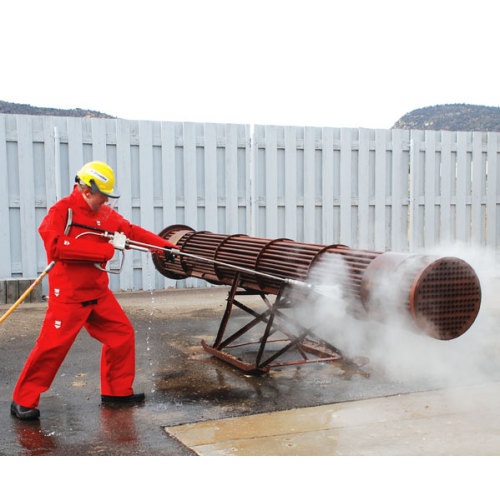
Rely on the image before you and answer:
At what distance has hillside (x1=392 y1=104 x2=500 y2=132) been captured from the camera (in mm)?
32906

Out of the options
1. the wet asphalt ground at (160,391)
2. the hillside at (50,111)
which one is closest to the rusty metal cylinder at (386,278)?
the wet asphalt ground at (160,391)

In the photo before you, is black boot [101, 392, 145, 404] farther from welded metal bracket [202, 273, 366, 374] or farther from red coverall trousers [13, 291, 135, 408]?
welded metal bracket [202, 273, 366, 374]

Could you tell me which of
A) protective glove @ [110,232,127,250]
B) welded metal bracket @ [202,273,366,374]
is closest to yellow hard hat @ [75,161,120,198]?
protective glove @ [110,232,127,250]

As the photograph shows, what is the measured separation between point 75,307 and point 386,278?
2243 mm

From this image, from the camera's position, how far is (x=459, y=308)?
12.9 ft

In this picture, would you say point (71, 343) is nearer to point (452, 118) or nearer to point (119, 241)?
point (119, 241)

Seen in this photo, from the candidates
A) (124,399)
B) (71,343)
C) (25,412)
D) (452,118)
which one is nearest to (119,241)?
(71,343)

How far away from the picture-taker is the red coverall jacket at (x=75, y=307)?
163 inches

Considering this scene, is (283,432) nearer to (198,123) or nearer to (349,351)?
(349,351)

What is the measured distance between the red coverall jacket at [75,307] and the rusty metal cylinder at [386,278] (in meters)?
1.40

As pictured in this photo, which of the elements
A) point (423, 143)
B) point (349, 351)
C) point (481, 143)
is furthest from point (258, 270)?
point (481, 143)

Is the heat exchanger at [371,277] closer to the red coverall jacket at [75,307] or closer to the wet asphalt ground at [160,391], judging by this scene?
the wet asphalt ground at [160,391]

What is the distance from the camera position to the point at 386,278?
392 cm

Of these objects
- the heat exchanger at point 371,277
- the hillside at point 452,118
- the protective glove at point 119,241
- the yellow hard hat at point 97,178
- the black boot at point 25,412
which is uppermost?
the hillside at point 452,118
